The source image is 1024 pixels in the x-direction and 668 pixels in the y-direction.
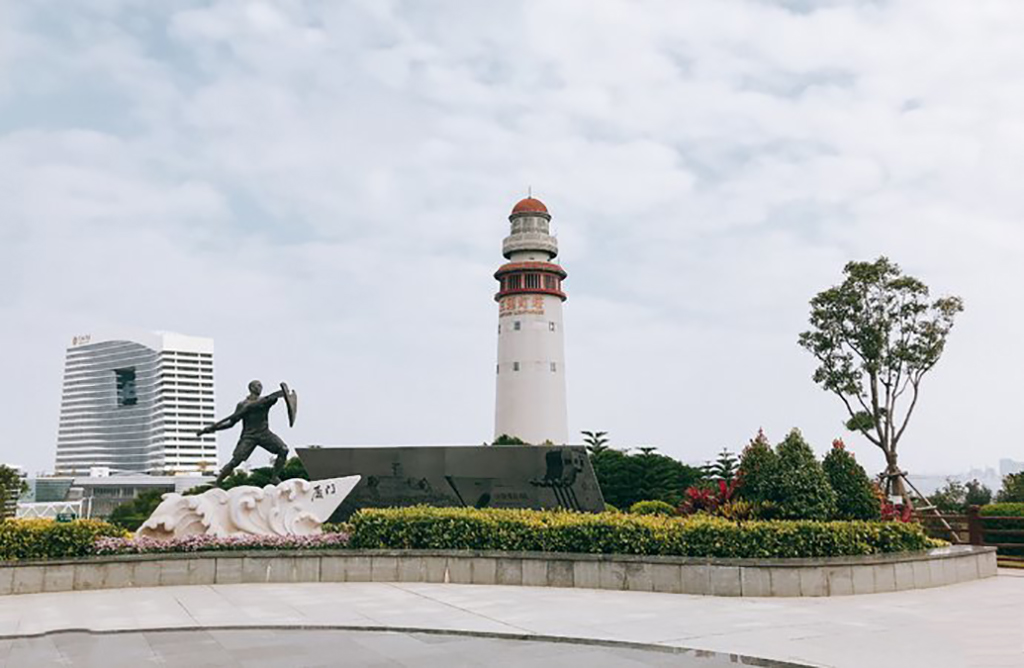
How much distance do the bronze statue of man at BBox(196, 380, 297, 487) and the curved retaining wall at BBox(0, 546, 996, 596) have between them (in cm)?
282

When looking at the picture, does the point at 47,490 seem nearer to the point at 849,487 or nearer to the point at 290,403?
the point at 290,403

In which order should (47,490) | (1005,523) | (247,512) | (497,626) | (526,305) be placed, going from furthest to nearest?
(47,490), (526,305), (1005,523), (247,512), (497,626)

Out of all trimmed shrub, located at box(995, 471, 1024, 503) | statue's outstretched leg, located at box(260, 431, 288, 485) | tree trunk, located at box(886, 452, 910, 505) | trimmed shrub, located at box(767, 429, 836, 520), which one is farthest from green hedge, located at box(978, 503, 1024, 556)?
statue's outstretched leg, located at box(260, 431, 288, 485)

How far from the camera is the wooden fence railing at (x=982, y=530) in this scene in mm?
15547

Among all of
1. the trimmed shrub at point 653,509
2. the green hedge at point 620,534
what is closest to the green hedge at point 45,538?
the green hedge at point 620,534

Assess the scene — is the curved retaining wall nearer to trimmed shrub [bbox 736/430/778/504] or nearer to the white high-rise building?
trimmed shrub [bbox 736/430/778/504]

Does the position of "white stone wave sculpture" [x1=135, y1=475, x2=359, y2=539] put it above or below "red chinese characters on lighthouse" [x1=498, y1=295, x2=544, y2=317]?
below

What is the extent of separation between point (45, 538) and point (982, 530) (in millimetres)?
16916

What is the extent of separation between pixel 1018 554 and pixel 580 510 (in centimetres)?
917

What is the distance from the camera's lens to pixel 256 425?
1627 cm

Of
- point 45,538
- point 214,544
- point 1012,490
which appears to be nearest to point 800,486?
point 214,544

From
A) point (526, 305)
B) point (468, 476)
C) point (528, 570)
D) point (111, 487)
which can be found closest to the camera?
point (528, 570)

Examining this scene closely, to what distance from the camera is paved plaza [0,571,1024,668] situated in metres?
7.85

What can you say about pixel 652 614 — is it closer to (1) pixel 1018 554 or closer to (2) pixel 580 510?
(2) pixel 580 510
